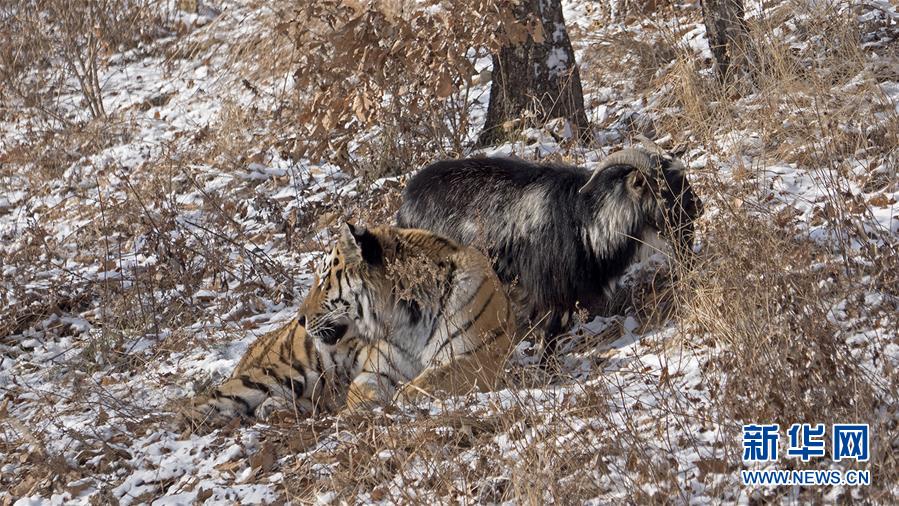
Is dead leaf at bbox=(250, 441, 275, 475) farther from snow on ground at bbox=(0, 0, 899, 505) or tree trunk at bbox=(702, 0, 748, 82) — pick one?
tree trunk at bbox=(702, 0, 748, 82)

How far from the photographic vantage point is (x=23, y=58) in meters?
13.9

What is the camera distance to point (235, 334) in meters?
7.10

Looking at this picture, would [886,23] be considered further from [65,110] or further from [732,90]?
[65,110]

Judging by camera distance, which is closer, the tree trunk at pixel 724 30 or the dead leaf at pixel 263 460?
the dead leaf at pixel 263 460

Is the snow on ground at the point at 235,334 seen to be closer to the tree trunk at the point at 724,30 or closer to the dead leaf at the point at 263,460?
the dead leaf at the point at 263,460

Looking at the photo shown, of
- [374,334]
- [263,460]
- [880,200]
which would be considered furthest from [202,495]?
[880,200]

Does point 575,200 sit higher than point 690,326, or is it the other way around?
point 575,200

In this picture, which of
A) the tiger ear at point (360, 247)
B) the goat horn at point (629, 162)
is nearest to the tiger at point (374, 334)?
the tiger ear at point (360, 247)

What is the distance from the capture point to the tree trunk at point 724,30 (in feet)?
27.4

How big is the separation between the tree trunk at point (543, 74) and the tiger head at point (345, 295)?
121 inches

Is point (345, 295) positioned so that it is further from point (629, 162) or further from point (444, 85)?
point (444, 85)

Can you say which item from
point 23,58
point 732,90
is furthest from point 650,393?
point 23,58

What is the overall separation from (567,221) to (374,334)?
4.95 ft

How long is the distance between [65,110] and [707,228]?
32.8ft
